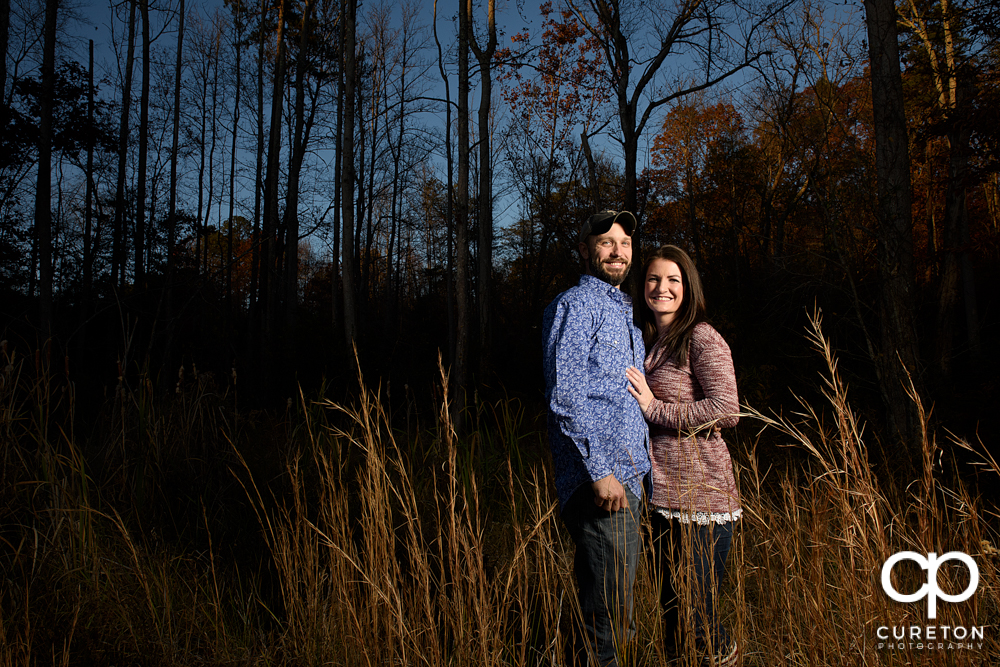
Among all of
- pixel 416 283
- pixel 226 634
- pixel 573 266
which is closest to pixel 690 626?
pixel 226 634

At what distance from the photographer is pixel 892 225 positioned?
5.39 metres

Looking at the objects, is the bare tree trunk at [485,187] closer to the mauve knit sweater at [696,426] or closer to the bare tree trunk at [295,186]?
the bare tree trunk at [295,186]

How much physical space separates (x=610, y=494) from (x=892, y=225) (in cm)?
537

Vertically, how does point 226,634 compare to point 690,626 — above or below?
below

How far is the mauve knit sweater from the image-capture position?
1.66m

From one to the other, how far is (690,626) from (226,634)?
1911 mm

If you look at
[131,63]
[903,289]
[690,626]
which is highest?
[131,63]

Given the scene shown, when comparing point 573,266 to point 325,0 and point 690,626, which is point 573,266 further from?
point 690,626

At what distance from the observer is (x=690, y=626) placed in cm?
145

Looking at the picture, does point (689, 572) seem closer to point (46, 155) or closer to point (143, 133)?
point (46, 155)

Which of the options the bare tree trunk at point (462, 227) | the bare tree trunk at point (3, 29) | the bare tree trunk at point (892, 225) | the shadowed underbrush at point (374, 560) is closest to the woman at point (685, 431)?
the shadowed underbrush at point (374, 560)

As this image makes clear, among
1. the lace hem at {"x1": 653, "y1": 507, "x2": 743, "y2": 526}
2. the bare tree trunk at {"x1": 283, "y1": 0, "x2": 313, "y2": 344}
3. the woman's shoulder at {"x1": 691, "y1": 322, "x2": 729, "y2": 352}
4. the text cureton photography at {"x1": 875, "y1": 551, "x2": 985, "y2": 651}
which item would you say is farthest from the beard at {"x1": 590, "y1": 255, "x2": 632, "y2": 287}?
the bare tree trunk at {"x1": 283, "y1": 0, "x2": 313, "y2": 344}

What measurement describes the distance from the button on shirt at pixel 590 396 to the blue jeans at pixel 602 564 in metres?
0.05

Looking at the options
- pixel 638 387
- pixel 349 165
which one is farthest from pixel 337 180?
pixel 638 387
